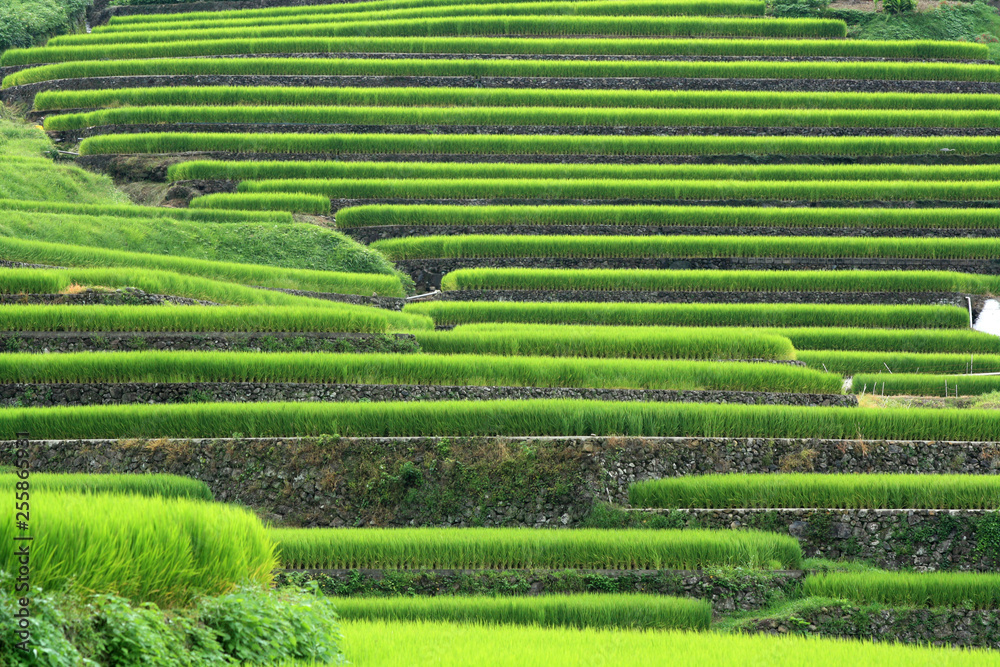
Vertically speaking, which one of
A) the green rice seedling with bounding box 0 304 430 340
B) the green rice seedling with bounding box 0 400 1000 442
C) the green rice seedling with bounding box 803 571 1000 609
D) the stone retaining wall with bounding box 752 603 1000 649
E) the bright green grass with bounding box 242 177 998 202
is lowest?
the stone retaining wall with bounding box 752 603 1000 649

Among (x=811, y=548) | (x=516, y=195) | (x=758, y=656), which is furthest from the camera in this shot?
(x=516, y=195)

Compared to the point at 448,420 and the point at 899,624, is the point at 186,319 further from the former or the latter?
the point at 899,624

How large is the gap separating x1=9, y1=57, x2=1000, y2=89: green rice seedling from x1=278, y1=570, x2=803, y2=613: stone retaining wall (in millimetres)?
25188

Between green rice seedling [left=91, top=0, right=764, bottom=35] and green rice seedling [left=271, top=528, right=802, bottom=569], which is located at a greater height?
green rice seedling [left=91, top=0, right=764, bottom=35]

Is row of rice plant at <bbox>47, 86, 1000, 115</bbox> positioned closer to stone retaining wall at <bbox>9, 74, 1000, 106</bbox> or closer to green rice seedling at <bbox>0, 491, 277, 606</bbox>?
stone retaining wall at <bbox>9, 74, 1000, 106</bbox>

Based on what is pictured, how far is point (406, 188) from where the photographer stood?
2731cm

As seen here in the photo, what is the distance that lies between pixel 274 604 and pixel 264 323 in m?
9.79

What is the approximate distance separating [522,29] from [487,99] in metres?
6.74

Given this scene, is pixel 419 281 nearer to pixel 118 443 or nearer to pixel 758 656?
pixel 118 443

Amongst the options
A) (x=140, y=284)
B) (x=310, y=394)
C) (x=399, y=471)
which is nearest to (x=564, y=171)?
(x=140, y=284)

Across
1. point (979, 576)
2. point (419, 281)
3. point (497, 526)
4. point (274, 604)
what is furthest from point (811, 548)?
point (419, 281)

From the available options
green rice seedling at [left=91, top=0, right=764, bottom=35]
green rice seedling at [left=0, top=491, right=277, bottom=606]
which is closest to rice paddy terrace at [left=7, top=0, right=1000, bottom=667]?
green rice seedling at [left=0, top=491, right=277, bottom=606]

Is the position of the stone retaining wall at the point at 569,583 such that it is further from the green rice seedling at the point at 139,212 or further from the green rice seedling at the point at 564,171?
the green rice seedling at the point at 564,171

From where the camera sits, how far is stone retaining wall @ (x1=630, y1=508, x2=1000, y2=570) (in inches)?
487
